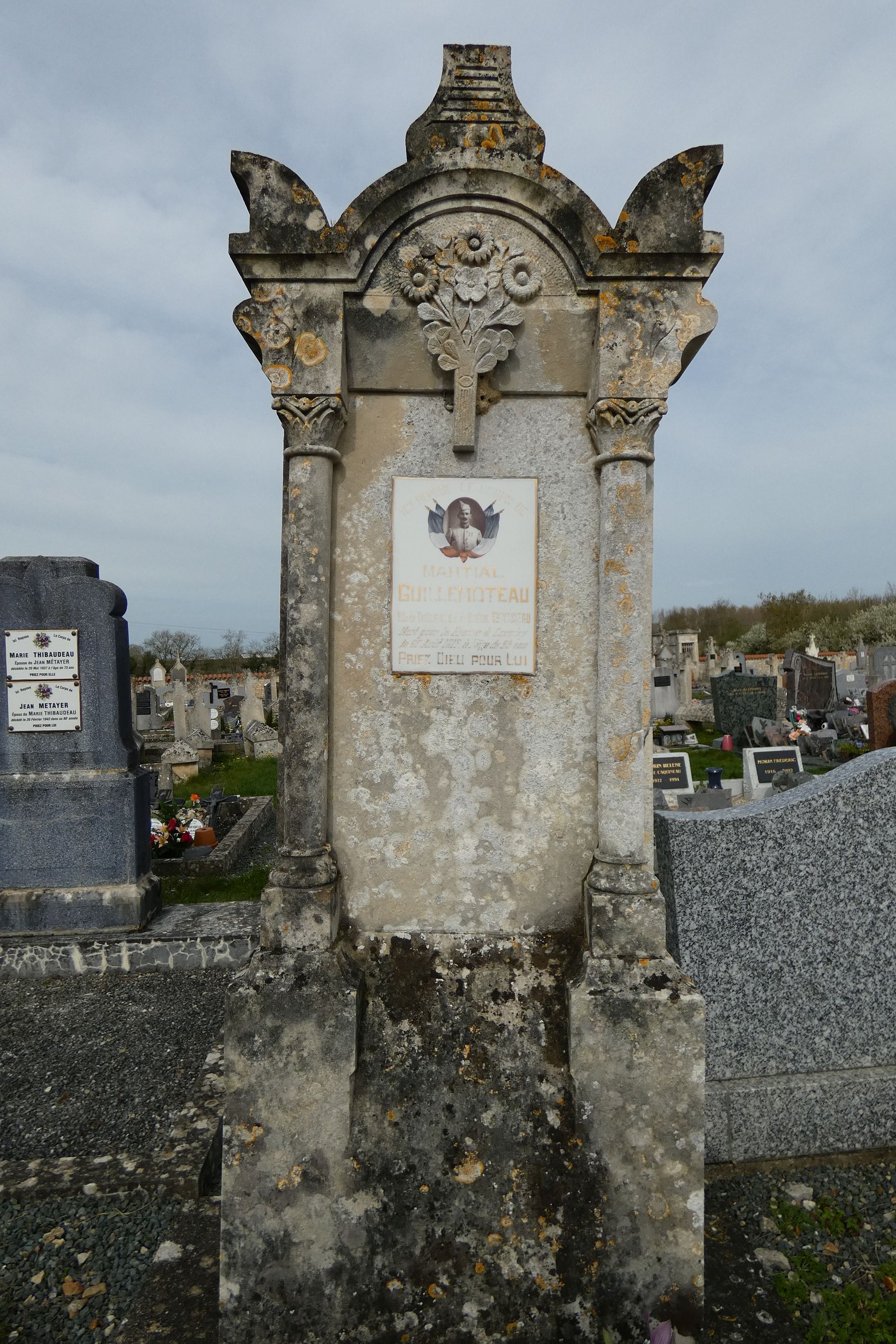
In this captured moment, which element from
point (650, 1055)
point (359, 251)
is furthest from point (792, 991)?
point (359, 251)

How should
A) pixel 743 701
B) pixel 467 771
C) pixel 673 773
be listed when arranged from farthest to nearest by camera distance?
pixel 743 701
pixel 673 773
pixel 467 771

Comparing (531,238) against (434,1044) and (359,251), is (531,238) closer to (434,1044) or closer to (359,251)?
(359,251)

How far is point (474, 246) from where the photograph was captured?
2.43 metres

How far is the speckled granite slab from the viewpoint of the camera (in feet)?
17.6

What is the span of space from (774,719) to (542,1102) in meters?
14.7

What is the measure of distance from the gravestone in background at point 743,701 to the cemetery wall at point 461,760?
13.8 meters

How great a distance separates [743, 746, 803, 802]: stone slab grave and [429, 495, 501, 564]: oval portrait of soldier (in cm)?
743

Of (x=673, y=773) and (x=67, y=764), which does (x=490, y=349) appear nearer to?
(x=67, y=764)

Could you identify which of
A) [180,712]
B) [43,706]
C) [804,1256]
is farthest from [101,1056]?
[180,712]

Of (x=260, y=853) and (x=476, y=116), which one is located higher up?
(x=476, y=116)

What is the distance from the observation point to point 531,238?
246 centimetres

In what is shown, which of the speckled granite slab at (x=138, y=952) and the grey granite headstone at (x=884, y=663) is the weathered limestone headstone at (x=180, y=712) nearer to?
the speckled granite slab at (x=138, y=952)

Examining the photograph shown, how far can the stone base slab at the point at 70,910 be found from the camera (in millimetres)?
5523

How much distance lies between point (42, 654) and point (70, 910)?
6.83ft
